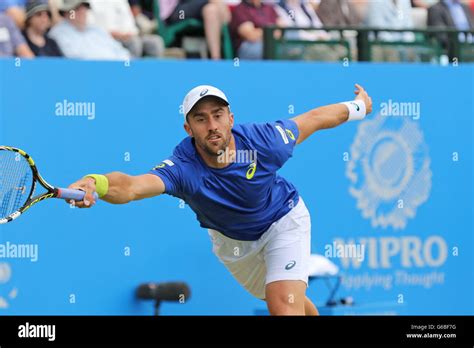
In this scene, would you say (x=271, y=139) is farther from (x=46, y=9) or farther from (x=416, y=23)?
(x=416, y=23)

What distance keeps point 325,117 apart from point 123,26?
135 inches

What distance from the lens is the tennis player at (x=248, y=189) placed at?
7.94 meters

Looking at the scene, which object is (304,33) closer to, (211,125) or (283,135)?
(283,135)

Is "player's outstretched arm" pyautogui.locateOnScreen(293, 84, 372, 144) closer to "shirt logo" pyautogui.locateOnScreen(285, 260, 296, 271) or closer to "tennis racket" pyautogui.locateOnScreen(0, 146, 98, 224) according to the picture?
"shirt logo" pyautogui.locateOnScreen(285, 260, 296, 271)

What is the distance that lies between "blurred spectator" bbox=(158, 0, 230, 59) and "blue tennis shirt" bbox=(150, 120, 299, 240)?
3.40m

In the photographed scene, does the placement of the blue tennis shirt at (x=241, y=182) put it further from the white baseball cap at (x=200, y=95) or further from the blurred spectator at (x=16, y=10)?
the blurred spectator at (x=16, y=10)

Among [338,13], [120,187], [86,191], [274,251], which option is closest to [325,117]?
[274,251]

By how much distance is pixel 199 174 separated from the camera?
7.98 metres

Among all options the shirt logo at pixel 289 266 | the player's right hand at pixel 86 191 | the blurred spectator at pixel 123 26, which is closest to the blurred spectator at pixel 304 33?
the blurred spectator at pixel 123 26

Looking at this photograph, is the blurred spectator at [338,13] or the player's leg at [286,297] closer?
the player's leg at [286,297]

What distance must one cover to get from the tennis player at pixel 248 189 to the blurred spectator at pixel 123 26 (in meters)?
3.25

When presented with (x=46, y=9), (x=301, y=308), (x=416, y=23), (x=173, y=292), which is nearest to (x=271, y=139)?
(x=301, y=308)
